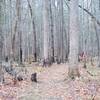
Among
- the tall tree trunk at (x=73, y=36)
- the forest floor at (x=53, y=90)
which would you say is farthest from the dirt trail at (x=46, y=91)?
the tall tree trunk at (x=73, y=36)

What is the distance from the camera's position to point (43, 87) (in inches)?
388

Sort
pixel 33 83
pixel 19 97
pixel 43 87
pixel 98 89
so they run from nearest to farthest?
1. pixel 19 97
2. pixel 98 89
3. pixel 43 87
4. pixel 33 83

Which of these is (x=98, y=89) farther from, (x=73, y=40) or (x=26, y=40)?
(x=26, y=40)

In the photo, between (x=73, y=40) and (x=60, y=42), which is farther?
(x=60, y=42)

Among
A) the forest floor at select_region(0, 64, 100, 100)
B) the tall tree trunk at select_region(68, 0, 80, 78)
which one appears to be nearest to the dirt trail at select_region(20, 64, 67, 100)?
the forest floor at select_region(0, 64, 100, 100)

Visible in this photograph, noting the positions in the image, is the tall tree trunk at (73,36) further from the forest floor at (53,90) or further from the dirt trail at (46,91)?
A: the dirt trail at (46,91)

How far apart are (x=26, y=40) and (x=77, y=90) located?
30677 millimetres

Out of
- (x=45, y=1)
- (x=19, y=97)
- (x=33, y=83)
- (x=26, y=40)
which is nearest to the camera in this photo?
(x=19, y=97)

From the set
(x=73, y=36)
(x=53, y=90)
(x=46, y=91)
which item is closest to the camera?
(x=46, y=91)

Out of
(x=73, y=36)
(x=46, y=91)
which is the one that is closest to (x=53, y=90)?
(x=46, y=91)

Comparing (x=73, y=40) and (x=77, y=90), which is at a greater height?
(x=73, y=40)

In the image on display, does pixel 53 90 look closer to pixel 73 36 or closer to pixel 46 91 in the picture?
pixel 46 91

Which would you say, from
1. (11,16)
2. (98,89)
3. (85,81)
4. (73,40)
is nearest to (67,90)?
(98,89)

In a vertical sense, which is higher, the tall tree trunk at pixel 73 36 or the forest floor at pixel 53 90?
the tall tree trunk at pixel 73 36
